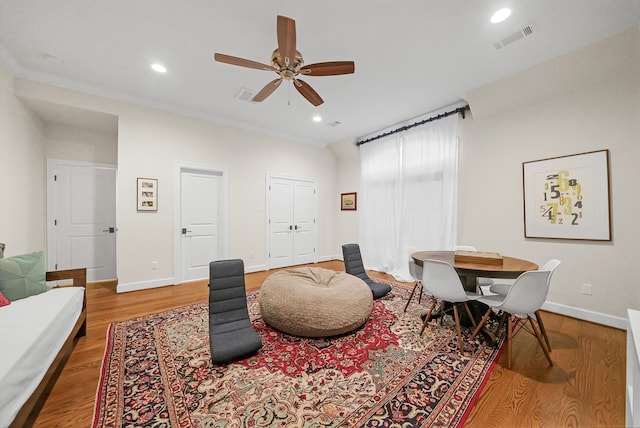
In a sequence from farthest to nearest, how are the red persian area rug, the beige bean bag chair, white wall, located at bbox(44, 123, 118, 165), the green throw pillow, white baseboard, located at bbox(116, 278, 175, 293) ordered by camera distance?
white wall, located at bbox(44, 123, 118, 165) → white baseboard, located at bbox(116, 278, 175, 293) → the beige bean bag chair → the green throw pillow → the red persian area rug

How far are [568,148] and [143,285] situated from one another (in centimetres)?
620

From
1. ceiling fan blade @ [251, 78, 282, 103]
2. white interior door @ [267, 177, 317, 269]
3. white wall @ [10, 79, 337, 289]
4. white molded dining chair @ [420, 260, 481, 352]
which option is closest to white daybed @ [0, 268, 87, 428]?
white wall @ [10, 79, 337, 289]

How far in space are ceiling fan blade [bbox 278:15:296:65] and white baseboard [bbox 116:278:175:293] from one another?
12.5 ft

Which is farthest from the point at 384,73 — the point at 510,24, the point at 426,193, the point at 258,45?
the point at 426,193

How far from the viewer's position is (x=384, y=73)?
9.77ft

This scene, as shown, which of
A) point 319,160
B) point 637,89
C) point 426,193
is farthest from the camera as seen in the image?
point 319,160

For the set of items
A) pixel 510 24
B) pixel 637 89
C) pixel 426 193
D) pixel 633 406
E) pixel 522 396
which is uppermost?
pixel 510 24

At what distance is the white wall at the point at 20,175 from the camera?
2771mm

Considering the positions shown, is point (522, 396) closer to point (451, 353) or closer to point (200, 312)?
point (451, 353)

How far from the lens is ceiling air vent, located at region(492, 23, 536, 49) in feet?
7.28

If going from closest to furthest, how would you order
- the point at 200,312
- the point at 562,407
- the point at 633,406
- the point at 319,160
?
the point at 633,406
the point at 562,407
the point at 200,312
the point at 319,160

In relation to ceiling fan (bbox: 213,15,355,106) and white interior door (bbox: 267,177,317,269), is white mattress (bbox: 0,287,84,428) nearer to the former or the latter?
ceiling fan (bbox: 213,15,355,106)

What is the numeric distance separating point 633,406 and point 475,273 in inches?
45.1

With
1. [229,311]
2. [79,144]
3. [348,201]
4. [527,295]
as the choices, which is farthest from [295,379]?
[79,144]
